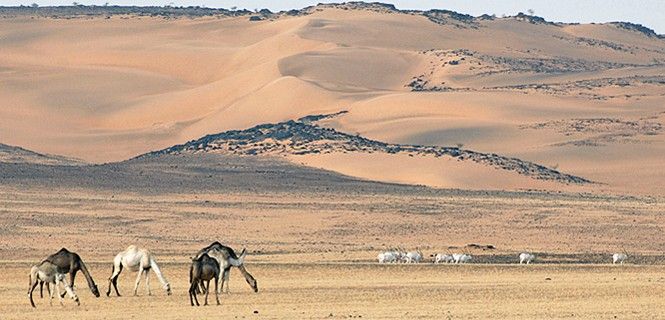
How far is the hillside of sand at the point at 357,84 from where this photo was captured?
6856 centimetres

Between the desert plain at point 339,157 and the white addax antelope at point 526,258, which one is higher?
the white addax antelope at point 526,258

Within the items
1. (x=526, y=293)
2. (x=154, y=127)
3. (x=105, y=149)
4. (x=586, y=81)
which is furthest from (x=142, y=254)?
(x=586, y=81)

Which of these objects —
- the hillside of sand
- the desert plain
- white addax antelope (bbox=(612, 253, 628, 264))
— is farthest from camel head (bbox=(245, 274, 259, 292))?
the hillside of sand

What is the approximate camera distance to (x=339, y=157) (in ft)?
200

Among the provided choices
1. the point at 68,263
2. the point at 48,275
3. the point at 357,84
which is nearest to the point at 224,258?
the point at 68,263

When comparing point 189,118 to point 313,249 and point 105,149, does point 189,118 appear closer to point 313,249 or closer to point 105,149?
point 105,149

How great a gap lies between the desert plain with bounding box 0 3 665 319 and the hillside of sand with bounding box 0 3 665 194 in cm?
21

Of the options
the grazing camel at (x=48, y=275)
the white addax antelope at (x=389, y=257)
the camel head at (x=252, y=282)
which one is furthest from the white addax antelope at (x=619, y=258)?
the grazing camel at (x=48, y=275)

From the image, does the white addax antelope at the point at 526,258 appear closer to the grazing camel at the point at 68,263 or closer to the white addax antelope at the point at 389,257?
the white addax antelope at the point at 389,257

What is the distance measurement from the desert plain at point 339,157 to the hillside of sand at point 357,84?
0.21 meters

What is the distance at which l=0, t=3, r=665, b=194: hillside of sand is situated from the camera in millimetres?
68562

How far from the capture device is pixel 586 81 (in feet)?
289

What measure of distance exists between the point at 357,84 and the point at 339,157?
31128mm

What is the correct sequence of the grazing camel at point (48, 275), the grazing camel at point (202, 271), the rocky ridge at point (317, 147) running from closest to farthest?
the grazing camel at point (202, 271), the grazing camel at point (48, 275), the rocky ridge at point (317, 147)
